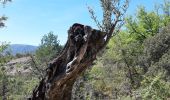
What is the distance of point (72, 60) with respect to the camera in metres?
6.32

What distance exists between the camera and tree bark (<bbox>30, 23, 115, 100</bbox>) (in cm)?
627

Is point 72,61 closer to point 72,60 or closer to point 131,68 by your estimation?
point 72,60

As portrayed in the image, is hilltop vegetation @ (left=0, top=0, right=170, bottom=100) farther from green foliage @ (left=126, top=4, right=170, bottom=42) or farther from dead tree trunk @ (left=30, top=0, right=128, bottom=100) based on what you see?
dead tree trunk @ (left=30, top=0, right=128, bottom=100)

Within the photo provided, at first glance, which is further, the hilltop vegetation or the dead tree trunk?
the hilltop vegetation

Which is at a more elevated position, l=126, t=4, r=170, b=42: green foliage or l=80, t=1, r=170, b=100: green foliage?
l=126, t=4, r=170, b=42: green foliage

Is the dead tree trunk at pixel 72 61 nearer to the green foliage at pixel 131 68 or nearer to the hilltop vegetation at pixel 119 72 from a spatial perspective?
the hilltop vegetation at pixel 119 72

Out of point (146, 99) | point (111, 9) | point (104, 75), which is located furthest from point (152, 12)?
point (111, 9)

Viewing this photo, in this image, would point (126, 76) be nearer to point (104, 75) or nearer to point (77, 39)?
point (104, 75)

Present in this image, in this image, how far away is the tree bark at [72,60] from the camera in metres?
6.27

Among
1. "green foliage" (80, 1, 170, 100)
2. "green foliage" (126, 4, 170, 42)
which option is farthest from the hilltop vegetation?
"green foliage" (126, 4, 170, 42)

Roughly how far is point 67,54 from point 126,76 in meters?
31.9

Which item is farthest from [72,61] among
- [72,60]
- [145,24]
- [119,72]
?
[145,24]

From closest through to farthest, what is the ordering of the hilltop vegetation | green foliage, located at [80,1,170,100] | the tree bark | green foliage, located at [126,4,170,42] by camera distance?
the tree bark → the hilltop vegetation → green foliage, located at [80,1,170,100] → green foliage, located at [126,4,170,42]

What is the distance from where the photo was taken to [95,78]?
140ft
